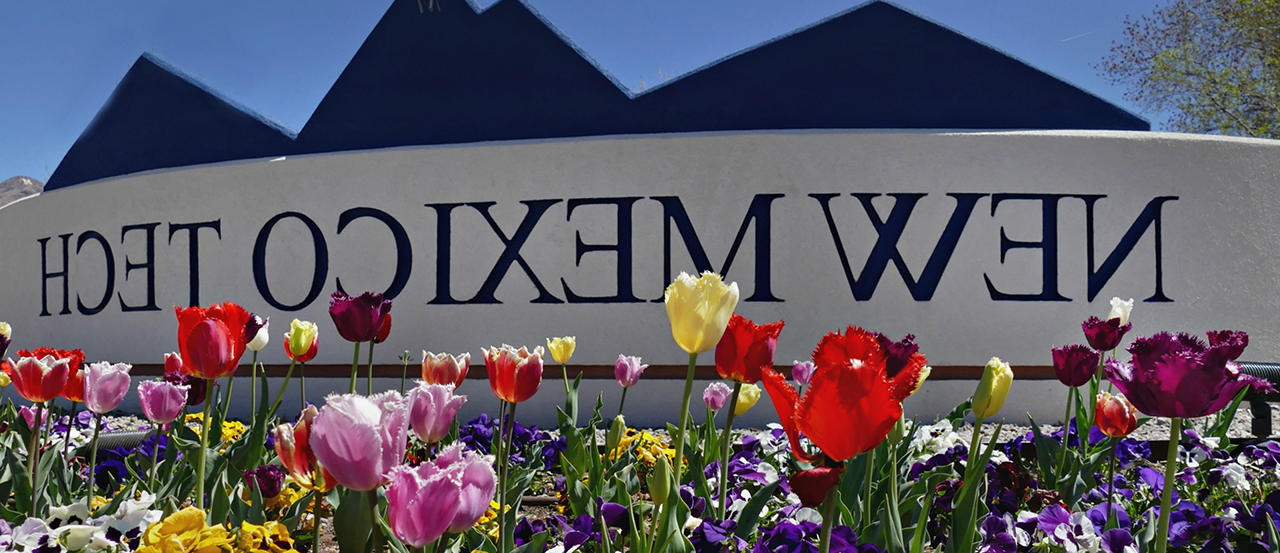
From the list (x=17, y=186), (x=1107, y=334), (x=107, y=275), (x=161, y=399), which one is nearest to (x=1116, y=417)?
(x=1107, y=334)

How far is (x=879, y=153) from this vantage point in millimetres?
5277

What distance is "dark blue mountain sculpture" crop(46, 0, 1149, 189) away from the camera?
5730 millimetres

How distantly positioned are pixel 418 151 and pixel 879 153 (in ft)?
11.0

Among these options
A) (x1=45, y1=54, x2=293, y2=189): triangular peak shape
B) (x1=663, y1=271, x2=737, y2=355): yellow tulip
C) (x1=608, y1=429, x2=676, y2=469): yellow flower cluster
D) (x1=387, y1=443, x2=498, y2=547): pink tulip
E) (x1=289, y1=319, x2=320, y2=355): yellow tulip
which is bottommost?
(x1=608, y1=429, x2=676, y2=469): yellow flower cluster

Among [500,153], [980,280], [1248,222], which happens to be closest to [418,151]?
[500,153]

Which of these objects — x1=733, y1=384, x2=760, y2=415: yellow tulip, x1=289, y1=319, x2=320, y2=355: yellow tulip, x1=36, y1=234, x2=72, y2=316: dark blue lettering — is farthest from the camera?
x1=36, y1=234, x2=72, y2=316: dark blue lettering

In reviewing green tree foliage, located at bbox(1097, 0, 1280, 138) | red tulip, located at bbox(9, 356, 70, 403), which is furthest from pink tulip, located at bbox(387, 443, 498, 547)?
green tree foliage, located at bbox(1097, 0, 1280, 138)

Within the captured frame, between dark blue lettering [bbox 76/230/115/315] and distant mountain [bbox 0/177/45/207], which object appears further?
distant mountain [bbox 0/177/45/207]

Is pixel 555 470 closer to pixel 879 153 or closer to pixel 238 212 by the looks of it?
pixel 879 153

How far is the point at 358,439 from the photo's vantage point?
64 cm

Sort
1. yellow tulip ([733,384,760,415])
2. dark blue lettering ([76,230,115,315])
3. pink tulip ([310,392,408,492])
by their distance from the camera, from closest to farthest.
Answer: pink tulip ([310,392,408,492])
yellow tulip ([733,384,760,415])
dark blue lettering ([76,230,115,315])

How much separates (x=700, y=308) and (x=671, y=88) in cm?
511

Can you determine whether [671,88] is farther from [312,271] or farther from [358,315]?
[358,315]

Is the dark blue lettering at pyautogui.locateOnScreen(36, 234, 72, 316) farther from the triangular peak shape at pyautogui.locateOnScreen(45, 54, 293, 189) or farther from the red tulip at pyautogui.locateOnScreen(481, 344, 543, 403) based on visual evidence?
the red tulip at pyautogui.locateOnScreen(481, 344, 543, 403)
